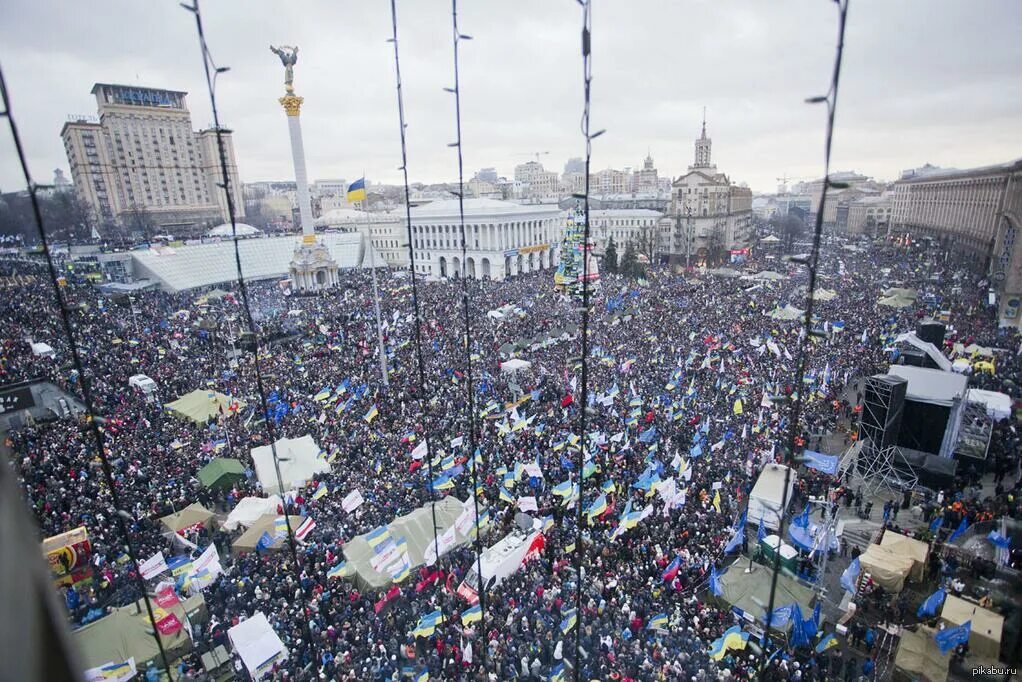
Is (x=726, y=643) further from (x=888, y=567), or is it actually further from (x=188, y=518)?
(x=188, y=518)

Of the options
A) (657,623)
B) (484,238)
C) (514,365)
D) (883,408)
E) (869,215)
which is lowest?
(657,623)

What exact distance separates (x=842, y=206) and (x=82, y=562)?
137 m

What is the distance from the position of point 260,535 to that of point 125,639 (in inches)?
126

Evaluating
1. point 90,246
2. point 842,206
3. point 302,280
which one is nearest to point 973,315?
point 302,280

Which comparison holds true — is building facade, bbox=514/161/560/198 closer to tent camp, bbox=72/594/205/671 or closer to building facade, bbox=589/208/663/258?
building facade, bbox=589/208/663/258

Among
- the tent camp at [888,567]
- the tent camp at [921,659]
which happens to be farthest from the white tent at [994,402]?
the tent camp at [921,659]

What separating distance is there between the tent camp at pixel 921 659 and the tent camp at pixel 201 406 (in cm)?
1974

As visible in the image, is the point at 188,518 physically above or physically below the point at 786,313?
below

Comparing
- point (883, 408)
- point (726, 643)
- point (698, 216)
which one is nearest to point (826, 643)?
point (726, 643)

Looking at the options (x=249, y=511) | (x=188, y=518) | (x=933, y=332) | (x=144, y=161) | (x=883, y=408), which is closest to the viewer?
(x=188, y=518)

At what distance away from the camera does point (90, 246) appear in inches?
1697

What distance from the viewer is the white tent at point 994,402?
15.8 meters

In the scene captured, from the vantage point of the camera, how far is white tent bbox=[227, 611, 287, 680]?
9.14 metres

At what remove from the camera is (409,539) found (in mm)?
11570
